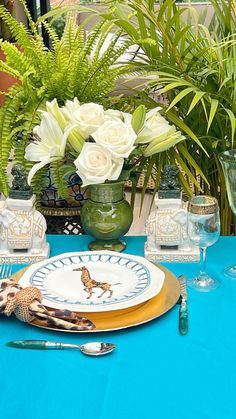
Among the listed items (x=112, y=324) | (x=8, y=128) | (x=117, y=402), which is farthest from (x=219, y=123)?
(x=117, y=402)

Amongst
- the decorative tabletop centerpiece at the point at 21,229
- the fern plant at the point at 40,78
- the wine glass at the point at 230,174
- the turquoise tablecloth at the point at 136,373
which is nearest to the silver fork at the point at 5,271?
the decorative tabletop centerpiece at the point at 21,229

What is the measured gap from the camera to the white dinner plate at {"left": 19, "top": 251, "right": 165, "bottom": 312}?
0.94 metres

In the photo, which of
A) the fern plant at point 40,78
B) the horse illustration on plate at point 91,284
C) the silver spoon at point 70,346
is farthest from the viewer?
the fern plant at point 40,78

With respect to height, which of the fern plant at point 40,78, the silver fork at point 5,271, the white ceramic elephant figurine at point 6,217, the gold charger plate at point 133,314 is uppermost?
the fern plant at point 40,78

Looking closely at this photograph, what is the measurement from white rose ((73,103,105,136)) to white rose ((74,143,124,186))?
0.04m

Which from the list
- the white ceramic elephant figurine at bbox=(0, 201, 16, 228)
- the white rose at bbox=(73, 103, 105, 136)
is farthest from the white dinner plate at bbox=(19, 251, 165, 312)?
the white rose at bbox=(73, 103, 105, 136)

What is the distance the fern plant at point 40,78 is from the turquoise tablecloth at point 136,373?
1.58 ft

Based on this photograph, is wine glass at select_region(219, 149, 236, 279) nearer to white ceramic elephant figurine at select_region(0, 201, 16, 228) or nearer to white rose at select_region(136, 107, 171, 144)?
white rose at select_region(136, 107, 171, 144)

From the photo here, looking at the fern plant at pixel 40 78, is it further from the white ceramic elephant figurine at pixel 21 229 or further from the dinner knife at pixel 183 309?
the dinner knife at pixel 183 309

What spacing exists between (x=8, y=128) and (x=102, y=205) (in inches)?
11.8

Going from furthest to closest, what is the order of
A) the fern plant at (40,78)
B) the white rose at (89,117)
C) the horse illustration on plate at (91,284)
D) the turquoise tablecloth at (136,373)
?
the fern plant at (40,78), the white rose at (89,117), the horse illustration on plate at (91,284), the turquoise tablecloth at (136,373)

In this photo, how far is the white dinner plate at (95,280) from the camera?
94 cm

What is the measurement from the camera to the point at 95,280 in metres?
1.03

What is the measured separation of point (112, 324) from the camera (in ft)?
2.97
